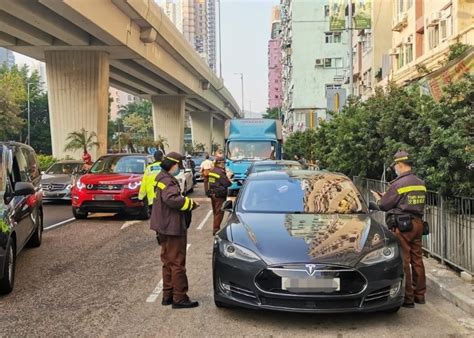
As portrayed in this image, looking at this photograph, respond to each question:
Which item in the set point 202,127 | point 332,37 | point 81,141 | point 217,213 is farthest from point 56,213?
point 202,127

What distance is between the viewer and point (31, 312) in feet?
20.1

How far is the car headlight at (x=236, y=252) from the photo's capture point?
18.1 ft

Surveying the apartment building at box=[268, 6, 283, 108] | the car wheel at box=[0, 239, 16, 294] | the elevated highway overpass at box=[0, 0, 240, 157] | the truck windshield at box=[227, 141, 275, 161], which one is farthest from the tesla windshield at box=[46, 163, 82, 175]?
the apartment building at box=[268, 6, 283, 108]

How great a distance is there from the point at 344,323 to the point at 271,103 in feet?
537

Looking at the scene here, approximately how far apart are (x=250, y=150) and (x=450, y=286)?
17109 mm

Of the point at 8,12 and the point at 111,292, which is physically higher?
the point at 8,12

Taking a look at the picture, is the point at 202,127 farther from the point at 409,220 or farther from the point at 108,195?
the point at 409,220

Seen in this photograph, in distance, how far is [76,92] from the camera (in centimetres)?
3069

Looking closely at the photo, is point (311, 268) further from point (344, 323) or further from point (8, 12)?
point (8, 12)

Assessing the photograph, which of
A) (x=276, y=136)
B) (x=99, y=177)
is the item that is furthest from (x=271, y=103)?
(x=99, y=177)

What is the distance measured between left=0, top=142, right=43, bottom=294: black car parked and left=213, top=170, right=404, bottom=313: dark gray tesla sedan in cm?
258

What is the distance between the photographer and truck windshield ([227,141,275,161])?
23438mm

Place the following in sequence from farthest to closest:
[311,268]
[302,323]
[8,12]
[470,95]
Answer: [8,12], [470,95], [302,323], [311,268]

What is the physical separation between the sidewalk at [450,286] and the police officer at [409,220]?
1.21ft
